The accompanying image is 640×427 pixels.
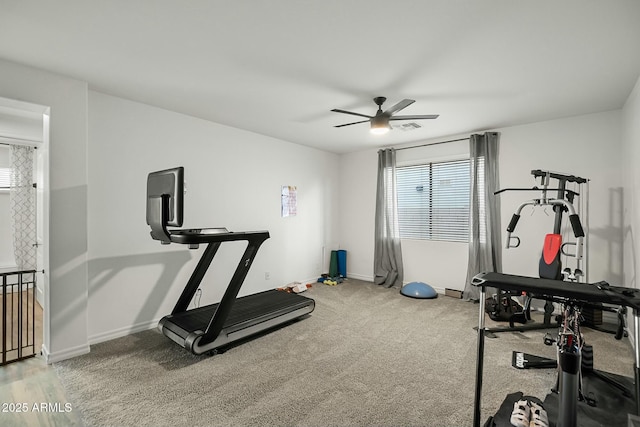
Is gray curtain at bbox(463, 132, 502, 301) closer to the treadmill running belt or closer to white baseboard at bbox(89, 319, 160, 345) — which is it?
the treadmill running belt

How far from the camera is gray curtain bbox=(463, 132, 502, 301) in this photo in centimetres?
421

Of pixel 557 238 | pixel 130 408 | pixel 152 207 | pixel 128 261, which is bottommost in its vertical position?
pixel 130 408

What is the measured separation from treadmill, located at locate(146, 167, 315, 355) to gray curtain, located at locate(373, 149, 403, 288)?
2.08 meters

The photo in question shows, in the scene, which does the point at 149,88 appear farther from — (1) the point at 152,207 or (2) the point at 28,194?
(2) the point at 28,194

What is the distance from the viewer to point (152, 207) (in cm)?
260

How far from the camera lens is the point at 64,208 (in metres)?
2.63

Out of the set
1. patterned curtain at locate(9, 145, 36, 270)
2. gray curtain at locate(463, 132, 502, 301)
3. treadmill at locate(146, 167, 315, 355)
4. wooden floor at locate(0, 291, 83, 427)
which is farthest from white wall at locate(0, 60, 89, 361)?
gray curtain at locate(463, 132, 502, 301)

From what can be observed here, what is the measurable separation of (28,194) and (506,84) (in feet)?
22.4

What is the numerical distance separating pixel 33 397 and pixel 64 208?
150cm

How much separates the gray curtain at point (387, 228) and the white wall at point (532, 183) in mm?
194

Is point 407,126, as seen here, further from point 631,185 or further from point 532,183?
point 631,185

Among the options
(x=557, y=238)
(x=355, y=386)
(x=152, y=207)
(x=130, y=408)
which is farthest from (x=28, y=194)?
(x=557, y=238)

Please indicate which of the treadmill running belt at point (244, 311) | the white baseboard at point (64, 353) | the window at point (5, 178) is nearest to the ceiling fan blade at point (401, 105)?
the treadmill running belt at point (244, 311)

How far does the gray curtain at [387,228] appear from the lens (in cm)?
523
